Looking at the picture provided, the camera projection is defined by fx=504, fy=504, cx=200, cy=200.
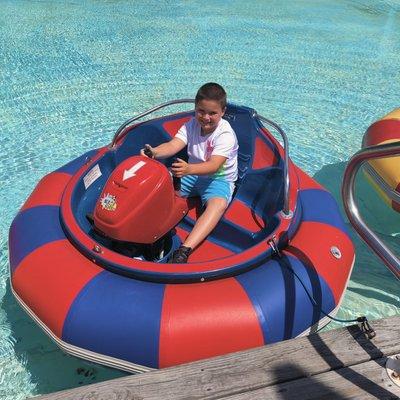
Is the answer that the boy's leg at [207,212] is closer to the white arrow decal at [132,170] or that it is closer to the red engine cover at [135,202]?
the red engine cover at [135,202]

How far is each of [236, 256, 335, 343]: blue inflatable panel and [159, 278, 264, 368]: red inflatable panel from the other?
0.05m

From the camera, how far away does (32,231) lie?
233 centimetres

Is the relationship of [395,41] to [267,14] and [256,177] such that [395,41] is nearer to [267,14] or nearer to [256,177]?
[267,14]

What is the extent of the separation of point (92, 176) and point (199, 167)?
22.5 inches

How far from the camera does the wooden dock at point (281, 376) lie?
1.72m

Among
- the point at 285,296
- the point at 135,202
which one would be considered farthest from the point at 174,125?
the point at 285,296

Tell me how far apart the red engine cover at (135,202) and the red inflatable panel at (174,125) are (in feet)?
2.37

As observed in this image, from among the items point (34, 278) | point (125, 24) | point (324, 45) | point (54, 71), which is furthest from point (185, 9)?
point (34, 278)

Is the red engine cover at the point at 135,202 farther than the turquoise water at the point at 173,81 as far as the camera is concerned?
No

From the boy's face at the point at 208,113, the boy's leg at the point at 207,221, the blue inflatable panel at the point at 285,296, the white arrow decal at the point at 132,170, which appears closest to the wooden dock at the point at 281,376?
the blue inflatable panel at the point at 285,296

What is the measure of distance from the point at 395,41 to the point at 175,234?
5.35m

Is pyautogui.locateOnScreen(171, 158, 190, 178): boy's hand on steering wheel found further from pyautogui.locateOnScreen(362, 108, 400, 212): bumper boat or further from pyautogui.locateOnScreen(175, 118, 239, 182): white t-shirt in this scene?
pyautogui.locateOnScreen(362, 108, 400, 212): bumper boat

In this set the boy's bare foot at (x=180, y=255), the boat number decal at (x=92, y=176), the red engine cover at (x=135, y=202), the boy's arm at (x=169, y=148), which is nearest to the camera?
the red engine cover at (x=135, y=202)

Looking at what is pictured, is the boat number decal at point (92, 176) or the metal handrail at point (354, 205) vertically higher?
the metal handrail at point (354, 205)
